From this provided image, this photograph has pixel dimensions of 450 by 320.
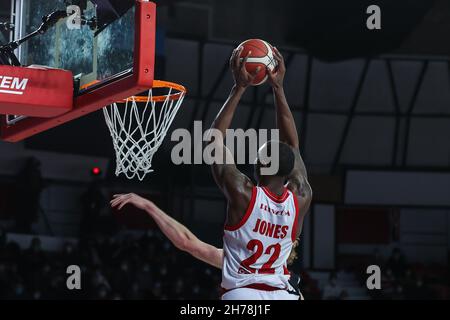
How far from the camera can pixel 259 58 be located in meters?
4.07

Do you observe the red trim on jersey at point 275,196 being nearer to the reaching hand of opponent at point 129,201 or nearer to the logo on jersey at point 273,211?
the logo on jersey at point 273,211

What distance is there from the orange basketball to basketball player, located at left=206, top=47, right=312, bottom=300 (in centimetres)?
10

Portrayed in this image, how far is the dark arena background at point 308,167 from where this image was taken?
12859 millimetres

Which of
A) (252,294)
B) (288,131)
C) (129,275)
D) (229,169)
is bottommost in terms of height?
(129,275)

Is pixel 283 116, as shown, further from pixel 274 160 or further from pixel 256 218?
pixel 256 218

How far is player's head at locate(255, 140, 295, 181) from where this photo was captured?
3670 mm

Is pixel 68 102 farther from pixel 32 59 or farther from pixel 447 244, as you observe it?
pixel 447 244

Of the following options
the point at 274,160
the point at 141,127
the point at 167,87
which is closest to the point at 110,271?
the point at 141,127

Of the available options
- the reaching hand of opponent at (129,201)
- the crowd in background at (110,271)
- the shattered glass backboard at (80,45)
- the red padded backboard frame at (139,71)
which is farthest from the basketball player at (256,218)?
the crowd in background at (110,271)

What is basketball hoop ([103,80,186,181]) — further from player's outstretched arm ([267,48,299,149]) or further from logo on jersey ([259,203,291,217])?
logo on jersey ([259,203,291,217])

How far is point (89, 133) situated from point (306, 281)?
Answer: 451cm

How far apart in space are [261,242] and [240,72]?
80 centimetres

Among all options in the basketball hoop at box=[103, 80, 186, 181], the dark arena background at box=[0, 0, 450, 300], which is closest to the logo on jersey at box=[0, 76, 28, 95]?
the basketball hoop at box=[103, 80, 186, 181]

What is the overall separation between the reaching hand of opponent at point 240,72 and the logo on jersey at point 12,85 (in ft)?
5.28
